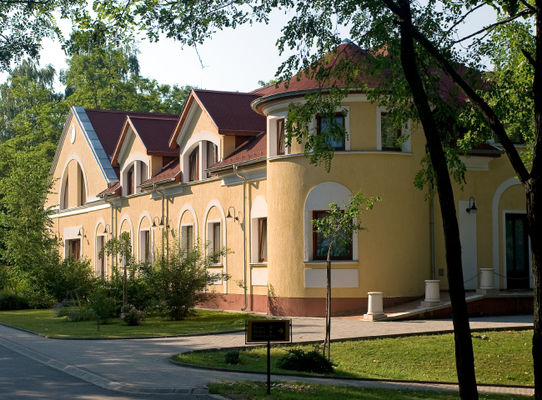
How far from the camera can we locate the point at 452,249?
36.4 ft

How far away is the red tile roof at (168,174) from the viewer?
34734 millimetres

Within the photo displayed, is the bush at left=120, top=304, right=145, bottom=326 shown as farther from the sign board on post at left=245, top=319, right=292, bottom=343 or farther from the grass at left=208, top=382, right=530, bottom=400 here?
the sign board on post at left=245, top=319, right=292, bottom=343

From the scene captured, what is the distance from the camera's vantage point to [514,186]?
27.9 meters

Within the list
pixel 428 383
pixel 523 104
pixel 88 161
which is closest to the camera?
pixel 428 383

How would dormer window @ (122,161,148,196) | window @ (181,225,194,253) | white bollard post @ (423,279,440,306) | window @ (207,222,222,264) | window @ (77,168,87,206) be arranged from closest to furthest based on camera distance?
1. white bollard post @ (423,279,440,306)
2. window @ (207,222,222,264)
3. window @ (181,225,194,253)
4. dormer window @ (122,161,148,196)
5. window @ (77,168,87,206)

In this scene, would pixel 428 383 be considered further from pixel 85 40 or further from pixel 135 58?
pixel 135 58

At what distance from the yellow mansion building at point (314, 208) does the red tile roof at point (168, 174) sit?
18 cm

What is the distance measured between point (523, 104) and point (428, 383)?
6.55 m

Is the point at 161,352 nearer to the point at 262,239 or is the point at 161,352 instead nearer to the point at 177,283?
the point at 177,283

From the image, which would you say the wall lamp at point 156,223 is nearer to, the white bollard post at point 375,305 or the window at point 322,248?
the window at point 322,248

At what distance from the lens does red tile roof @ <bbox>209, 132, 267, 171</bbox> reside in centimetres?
2894

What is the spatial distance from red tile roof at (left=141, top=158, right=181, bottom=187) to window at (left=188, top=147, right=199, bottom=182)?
19.6 inches

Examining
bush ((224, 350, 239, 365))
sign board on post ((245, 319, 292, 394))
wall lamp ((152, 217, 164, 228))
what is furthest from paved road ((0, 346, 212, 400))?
wall lamp ((152, 217, 164, 228))

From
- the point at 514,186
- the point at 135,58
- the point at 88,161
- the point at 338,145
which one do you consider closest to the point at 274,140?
the point at 338,145
